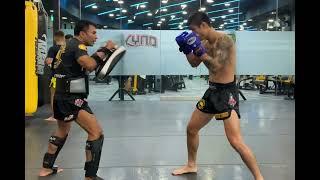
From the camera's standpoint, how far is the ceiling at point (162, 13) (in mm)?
11367

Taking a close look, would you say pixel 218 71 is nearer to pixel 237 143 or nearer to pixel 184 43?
pixel 184 43

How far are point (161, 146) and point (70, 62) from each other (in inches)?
79.7

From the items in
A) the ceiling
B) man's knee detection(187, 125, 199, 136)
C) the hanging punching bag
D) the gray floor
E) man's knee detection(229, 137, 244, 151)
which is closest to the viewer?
man's knee detection(229, 137, 244, 151)

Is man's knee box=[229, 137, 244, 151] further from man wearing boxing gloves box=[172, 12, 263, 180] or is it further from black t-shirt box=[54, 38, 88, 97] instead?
black t-shirt box=[54, 38, 88, 97]

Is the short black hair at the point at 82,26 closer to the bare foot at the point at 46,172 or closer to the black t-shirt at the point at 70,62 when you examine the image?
the black t-shirt at the point at 70,62

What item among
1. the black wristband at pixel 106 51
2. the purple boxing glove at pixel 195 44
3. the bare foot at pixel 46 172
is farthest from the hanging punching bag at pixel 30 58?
the purple boxing glove at pixel 195 44

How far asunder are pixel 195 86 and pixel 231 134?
8.97m

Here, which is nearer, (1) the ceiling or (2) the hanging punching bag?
(2) the hanging punching bag

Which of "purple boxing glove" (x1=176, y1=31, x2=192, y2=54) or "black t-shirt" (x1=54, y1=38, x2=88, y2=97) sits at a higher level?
"purple boxing glove" (x1=176, y1=31, x2=192, y2=54)

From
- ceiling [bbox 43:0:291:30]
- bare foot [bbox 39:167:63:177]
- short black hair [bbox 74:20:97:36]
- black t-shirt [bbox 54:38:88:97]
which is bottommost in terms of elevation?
bare foot [bbox 39:167:63:177]

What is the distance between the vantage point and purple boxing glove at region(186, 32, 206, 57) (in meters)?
3.40

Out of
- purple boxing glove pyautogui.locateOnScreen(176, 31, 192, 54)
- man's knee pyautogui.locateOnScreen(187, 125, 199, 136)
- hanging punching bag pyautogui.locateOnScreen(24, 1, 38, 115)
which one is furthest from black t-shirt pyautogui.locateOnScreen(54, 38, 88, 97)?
hanging punching bag pyautogui.locateOnScreen(24, 1, 38, 115)
